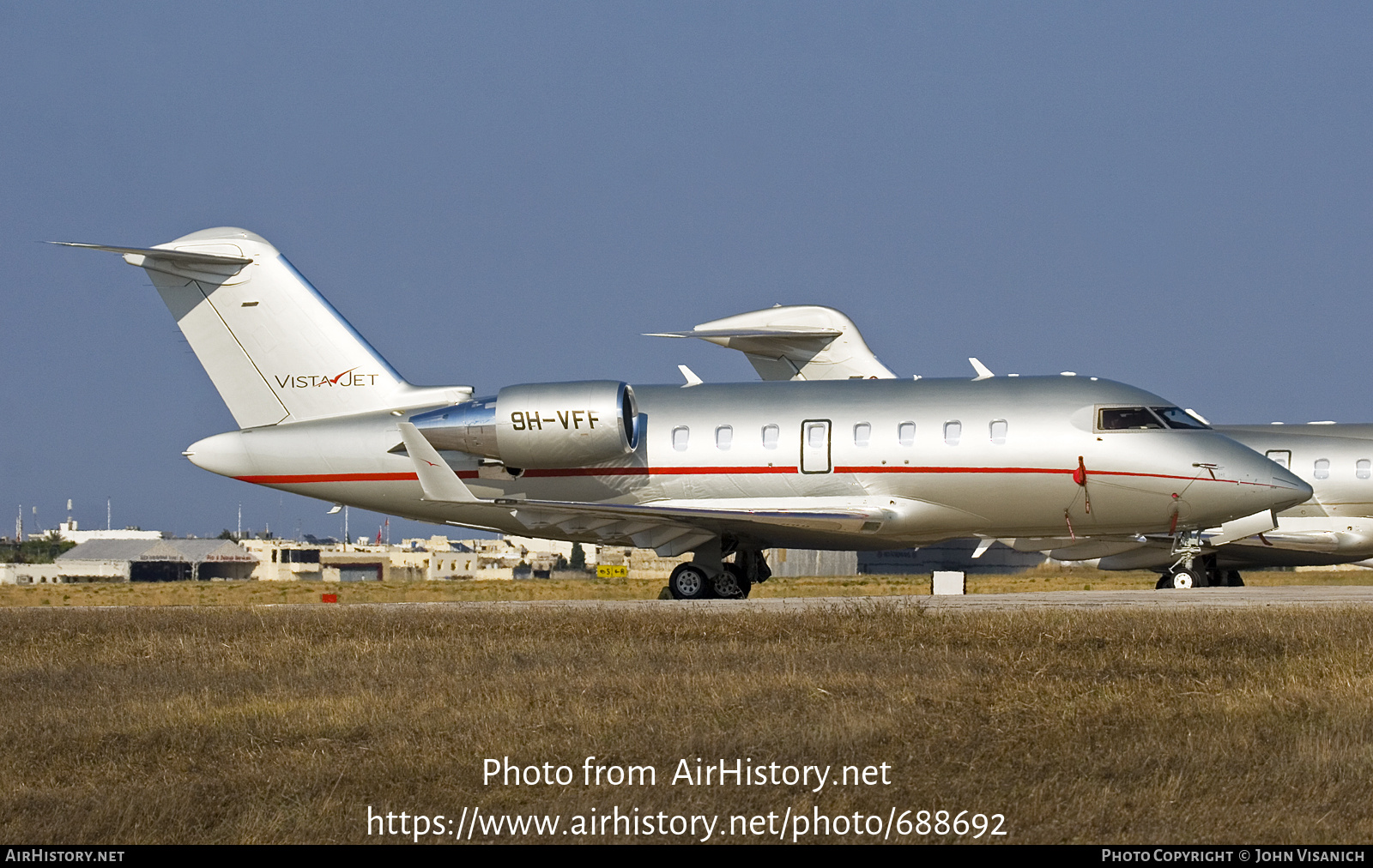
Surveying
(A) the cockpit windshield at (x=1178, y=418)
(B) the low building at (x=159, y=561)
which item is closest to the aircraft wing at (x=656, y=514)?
(A) the cockpit windshield at (x=1178, y=418)

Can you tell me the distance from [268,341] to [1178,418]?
15.7m

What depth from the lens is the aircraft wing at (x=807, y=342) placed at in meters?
33.2

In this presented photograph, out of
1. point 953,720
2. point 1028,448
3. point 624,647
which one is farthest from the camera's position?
point 1028,448

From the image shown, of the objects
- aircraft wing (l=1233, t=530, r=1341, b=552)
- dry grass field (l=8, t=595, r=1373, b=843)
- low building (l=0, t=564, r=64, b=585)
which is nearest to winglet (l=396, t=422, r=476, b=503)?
dry grass field (l=8, t=595, r=1373, b=843)

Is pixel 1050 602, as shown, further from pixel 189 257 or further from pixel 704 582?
pixel 189 257

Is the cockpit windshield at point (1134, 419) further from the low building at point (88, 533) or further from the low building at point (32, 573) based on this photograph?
the low building at point (88, 533)

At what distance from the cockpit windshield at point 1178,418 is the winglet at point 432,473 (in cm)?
1113

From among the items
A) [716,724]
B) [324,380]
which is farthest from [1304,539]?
[716,724]

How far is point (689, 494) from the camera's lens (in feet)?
80.9

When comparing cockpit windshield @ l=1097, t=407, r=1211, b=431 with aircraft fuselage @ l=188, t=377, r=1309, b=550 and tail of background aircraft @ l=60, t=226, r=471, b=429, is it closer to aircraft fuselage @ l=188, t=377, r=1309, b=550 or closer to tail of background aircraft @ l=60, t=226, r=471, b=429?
aircraft fuselage @ l=188, t=377, r=1309, b=550

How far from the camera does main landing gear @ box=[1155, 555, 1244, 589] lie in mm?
29125

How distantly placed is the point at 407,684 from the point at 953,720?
4688mm

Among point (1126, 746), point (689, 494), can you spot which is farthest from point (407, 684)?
point (689, 494)

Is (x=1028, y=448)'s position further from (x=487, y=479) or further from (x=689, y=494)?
(x=487, y=479)
